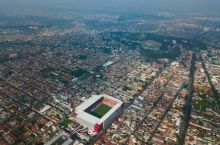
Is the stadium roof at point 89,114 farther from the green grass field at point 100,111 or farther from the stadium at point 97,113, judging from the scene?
the green grass field at point 100,111

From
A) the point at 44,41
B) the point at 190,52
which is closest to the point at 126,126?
the point at 190,52

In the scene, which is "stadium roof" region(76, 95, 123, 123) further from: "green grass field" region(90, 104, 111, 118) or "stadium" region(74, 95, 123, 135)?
"green grass field" region(90, 104, 111, 118)

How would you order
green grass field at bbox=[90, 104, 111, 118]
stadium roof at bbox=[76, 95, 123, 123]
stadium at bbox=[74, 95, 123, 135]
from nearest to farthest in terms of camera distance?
stadium at bbox=[74, 95, 123, 135]
stadium roof at bbox=[76, 95, 123, 123]
green grass field at bbox=[90, 104, 111, 118]

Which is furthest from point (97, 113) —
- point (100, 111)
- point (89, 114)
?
point (89, 114)

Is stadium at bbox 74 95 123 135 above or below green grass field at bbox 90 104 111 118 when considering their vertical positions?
above

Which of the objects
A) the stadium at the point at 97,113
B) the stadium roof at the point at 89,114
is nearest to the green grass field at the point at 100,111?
the stadium at the point at 97,113

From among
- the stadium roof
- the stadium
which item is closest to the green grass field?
the stadium

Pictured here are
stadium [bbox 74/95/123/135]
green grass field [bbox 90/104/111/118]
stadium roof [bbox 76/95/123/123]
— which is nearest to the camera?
stadium [bbox 74/95/123/135]

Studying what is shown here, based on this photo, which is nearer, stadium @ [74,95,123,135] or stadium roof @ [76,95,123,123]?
stadium @ [74,95,123,135]

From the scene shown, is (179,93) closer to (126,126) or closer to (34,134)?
(126,126)
